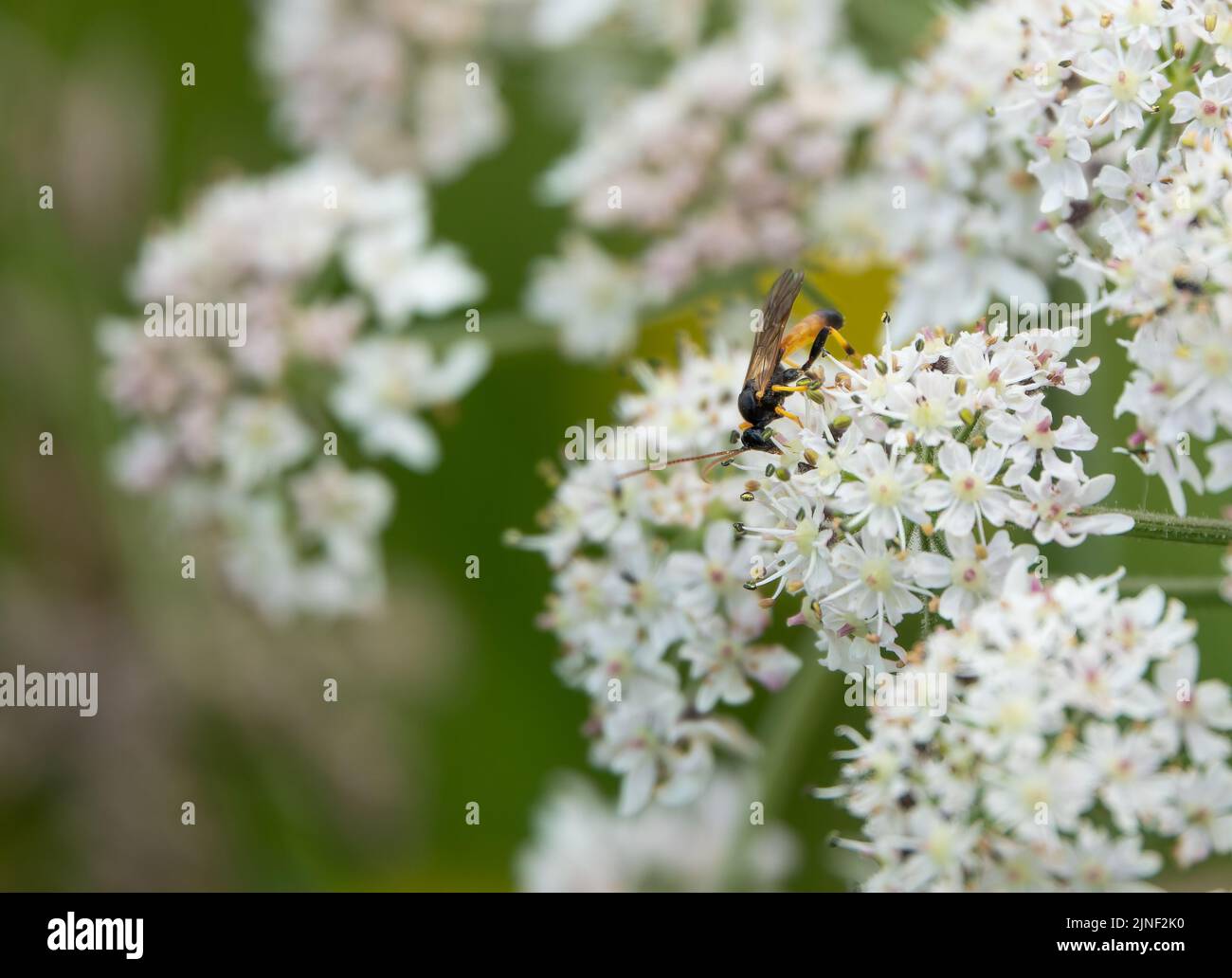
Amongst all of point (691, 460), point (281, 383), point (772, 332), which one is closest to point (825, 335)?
point (772, 332)

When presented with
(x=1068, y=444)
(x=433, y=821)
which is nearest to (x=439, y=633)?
(x=433, y=821)

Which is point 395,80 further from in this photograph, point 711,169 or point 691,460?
point 691,460

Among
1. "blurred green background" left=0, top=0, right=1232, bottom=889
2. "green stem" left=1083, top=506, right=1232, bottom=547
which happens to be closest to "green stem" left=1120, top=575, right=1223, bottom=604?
"green stem" left=1083, top=506, right=1232, bottom=547

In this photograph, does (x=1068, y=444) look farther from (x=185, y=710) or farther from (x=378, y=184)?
(x=185, y=710)

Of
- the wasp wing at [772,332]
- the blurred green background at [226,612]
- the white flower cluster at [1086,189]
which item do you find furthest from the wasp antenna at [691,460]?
the blurred green background at [226,612]

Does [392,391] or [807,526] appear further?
[392,391]

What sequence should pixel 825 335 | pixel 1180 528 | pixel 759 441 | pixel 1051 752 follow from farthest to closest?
pixel 825 335
pixel 759 441
pixel 1180 528
pixel 1051 752
